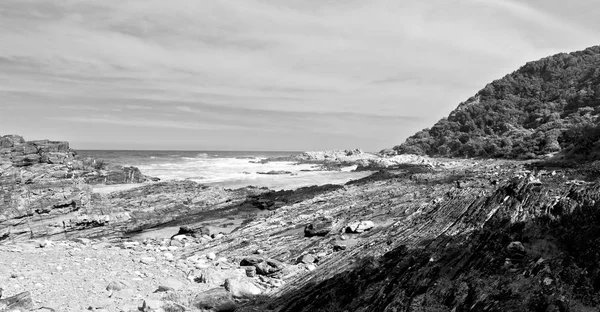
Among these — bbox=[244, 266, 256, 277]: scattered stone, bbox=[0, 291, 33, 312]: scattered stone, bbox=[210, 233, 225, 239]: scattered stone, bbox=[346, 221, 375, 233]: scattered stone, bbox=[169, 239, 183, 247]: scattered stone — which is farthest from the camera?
bbox=[210, 233, 225, 239]: scattered stone

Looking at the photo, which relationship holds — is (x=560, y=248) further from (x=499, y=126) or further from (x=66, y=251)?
(x=499, y=126)

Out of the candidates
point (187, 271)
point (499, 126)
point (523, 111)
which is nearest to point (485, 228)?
point (187, 271)

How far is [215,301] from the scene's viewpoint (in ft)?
21.7

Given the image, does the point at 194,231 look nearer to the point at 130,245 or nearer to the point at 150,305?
the point at 130,245

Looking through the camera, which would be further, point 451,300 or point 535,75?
point 535,75

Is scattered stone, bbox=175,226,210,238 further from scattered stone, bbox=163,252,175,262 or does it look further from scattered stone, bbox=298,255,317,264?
scattered stone, bbox=298,255,317,264

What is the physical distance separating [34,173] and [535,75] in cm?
7338

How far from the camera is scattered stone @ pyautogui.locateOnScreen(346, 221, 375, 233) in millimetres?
10297

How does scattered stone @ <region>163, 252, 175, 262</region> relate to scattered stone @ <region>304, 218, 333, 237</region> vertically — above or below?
below

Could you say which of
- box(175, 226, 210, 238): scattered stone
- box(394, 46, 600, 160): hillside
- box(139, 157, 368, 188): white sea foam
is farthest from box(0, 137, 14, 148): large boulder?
box(394, 46, 600, 160): hillside

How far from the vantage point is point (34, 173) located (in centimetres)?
1661

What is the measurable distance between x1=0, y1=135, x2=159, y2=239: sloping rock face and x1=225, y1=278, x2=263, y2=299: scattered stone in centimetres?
1080

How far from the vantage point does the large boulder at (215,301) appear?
6500 mm

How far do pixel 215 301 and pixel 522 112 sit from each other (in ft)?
202
